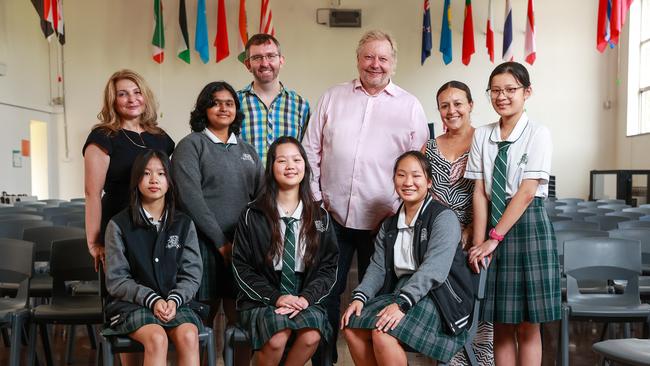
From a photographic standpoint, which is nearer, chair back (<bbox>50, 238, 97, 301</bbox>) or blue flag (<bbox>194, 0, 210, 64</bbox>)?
chair back (<bbox>50, 238, 97, 301</bbox>)

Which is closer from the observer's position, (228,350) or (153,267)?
(228,350)

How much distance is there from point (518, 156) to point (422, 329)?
2.80 ft

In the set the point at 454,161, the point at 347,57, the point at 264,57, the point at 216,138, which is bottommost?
the point at 454,161

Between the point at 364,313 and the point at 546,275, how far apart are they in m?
0.81

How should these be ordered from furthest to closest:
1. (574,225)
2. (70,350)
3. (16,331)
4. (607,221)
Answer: (607,221), (574,225), (70,350), (16,331)

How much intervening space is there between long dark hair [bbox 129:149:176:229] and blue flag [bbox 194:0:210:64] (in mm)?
9575

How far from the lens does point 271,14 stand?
1145cm

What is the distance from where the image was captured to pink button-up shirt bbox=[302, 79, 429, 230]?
268cm

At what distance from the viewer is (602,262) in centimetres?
325

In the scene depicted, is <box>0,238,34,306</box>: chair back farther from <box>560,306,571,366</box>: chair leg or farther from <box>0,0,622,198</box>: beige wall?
<box>0,0,622,198</box>: beige wall

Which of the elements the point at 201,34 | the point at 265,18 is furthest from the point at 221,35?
the point at 265,18

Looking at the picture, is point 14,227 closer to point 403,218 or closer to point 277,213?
point 277,213

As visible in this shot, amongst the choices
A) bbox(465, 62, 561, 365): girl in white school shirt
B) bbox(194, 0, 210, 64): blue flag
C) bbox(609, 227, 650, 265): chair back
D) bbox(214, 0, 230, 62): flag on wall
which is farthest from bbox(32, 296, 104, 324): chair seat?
bbox(194, 0, 210, 64): blue flag

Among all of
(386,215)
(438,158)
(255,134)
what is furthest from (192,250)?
(438,158)
